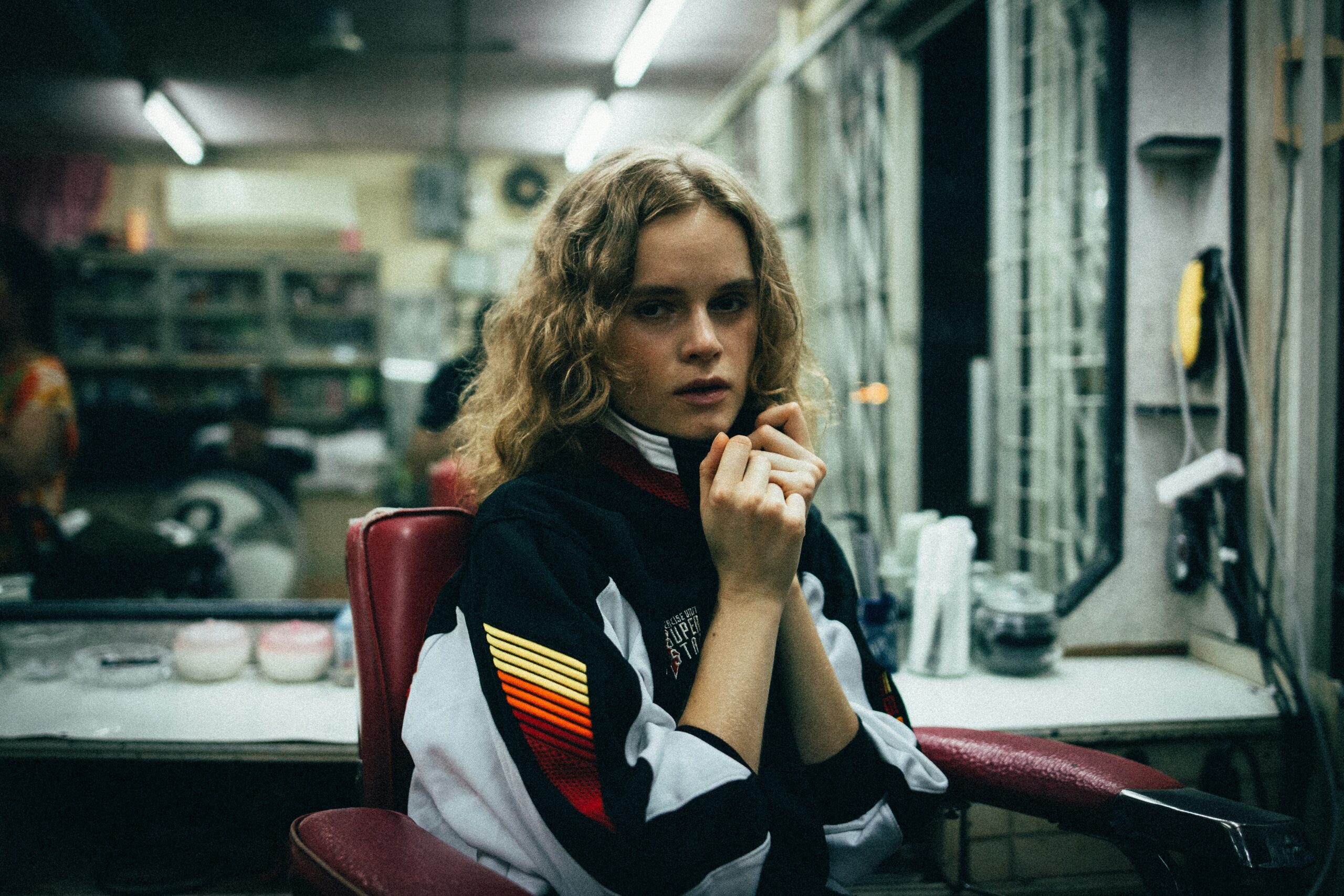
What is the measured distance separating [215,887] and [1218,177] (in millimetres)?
2541

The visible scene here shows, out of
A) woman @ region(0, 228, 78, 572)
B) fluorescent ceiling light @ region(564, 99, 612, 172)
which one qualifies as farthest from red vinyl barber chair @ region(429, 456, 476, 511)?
fluorescent ceiling light @ region(564, 99, 612, 172)

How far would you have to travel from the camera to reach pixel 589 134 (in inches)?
236

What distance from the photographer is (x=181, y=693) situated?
5.66ft

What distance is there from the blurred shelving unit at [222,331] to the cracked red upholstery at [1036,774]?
5917mm

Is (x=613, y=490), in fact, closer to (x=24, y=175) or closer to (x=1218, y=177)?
(x=1218, y=177)

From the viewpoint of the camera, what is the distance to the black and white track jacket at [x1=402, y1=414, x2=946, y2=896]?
803 millimetres

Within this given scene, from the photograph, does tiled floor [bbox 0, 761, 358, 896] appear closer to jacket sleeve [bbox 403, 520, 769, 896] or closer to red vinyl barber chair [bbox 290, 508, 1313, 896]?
red vinyl barber chair [bbox 290, 508, 1313, 896]

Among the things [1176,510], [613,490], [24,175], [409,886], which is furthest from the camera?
[24,175]

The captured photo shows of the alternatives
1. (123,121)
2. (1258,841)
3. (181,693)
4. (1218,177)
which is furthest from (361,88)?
(1258,841)

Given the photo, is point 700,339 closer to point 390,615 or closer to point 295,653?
point 390,615

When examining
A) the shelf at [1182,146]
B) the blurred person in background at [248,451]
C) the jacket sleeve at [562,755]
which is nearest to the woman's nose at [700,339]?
the jacket sleeve at [562,755]

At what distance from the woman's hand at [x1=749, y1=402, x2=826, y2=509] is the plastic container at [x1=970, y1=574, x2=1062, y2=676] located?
2.87 ft

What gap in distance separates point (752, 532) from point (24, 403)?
2.13 m

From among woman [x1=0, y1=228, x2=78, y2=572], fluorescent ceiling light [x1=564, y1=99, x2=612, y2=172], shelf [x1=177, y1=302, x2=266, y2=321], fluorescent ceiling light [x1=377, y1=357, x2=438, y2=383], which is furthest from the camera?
fluorescent ceiling light [x1=377, y1=357, x2=438, y2=383]
